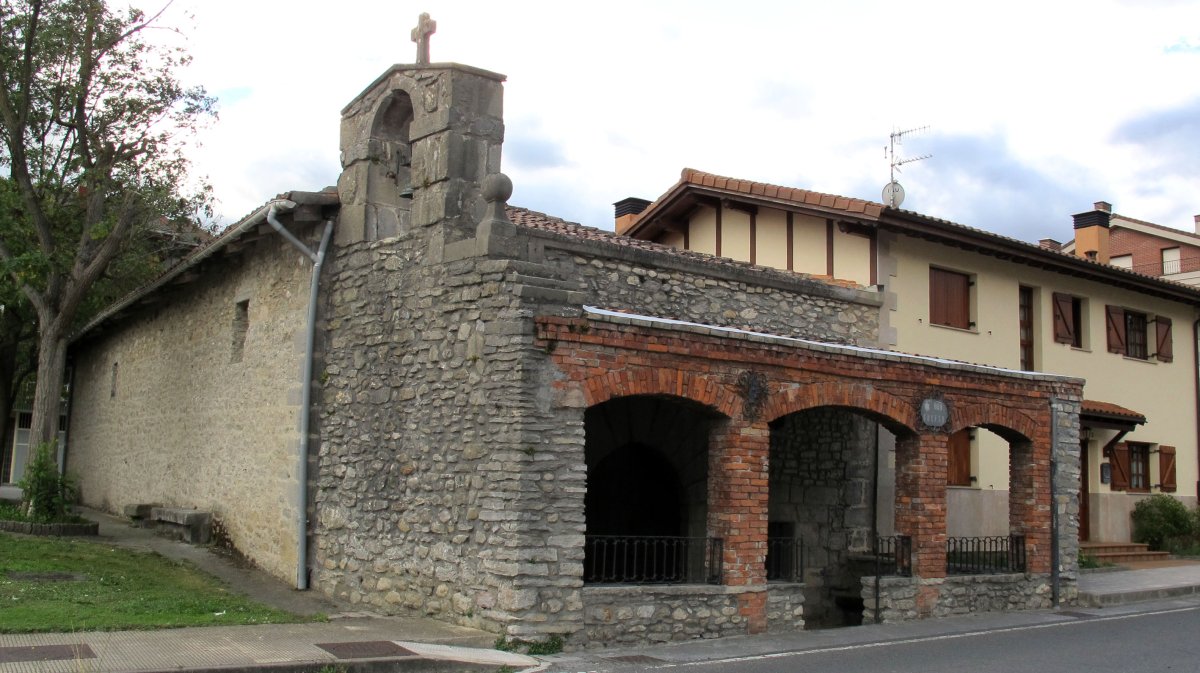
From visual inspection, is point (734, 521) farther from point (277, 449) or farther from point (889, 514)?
point (277, 449)

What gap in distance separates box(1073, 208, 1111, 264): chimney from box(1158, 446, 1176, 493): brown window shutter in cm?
550

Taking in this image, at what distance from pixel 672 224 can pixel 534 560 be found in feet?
36.0

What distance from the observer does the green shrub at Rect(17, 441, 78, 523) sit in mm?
15664

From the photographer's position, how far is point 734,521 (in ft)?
36.2

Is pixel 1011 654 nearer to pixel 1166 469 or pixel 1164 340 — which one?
pixel 1166 469

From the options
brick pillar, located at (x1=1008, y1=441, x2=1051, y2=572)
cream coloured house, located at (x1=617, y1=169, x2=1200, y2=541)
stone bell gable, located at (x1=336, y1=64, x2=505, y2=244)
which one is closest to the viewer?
stone bell gable, located at (x1=336, y1=64, x2=505, y2=244)

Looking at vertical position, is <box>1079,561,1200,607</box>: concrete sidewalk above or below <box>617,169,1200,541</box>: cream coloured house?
below

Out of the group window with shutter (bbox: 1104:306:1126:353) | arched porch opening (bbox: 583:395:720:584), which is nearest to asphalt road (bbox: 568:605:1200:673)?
arched porch opening (bbox: 583:395:720:584)

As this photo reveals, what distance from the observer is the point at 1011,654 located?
1022 cm

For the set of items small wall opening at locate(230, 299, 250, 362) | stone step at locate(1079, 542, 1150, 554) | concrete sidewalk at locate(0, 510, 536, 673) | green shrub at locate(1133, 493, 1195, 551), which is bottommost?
concrete sidewalk at locate(0, 510, 536, 673)

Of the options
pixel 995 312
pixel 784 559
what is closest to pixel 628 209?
pixel 995 312

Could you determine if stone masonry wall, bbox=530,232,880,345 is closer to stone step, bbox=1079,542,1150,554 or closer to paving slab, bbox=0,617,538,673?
paving slab, bbox=0,617,538,673

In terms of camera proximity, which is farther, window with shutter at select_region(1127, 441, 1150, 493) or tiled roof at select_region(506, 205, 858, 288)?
window with shutter at select_region(1127, 441, 1150, 493)

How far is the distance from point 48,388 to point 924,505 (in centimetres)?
1368
